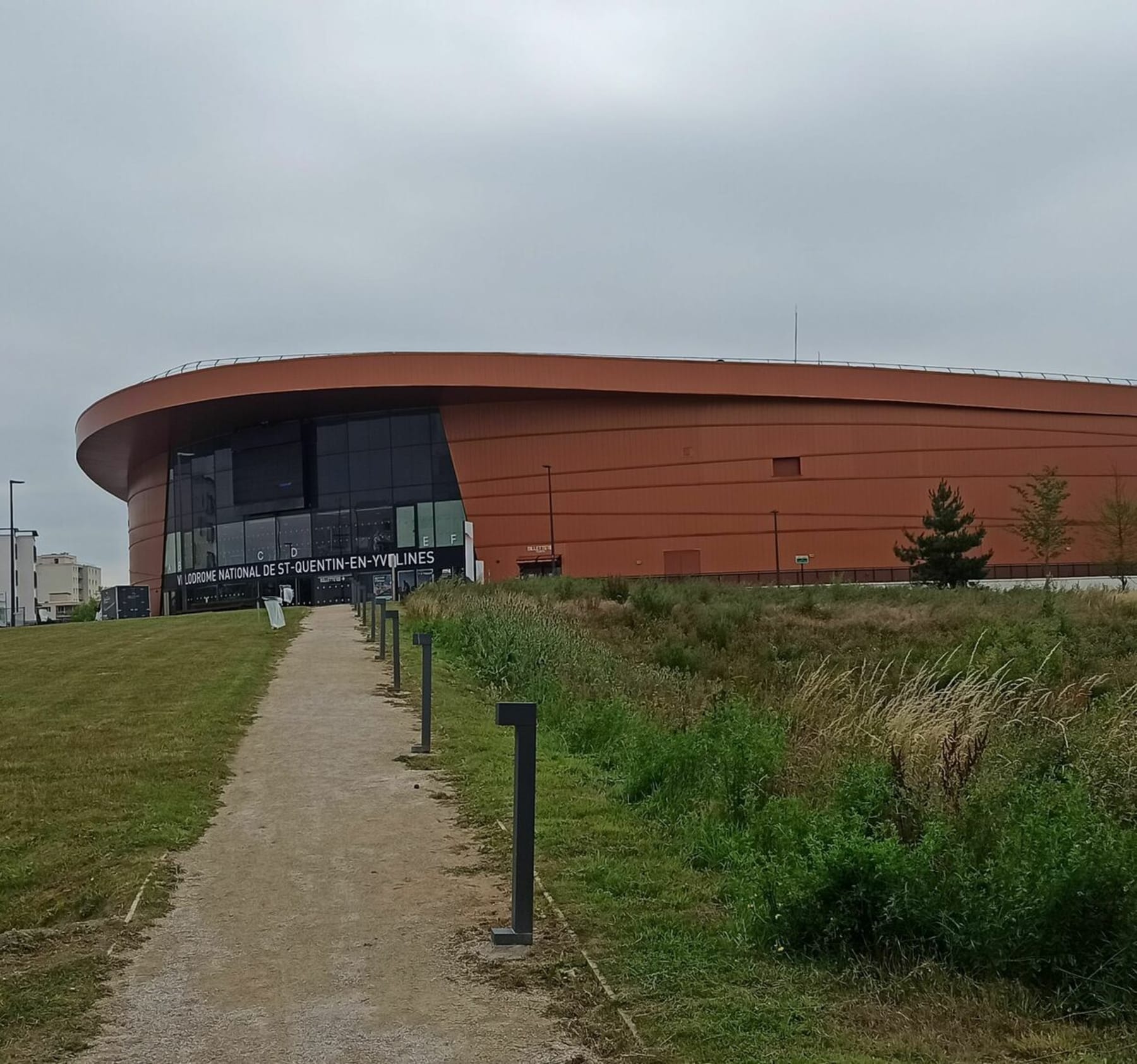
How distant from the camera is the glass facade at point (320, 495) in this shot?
64188mm

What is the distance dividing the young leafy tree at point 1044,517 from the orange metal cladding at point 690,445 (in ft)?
2.55

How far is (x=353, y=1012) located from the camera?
15.7 feet

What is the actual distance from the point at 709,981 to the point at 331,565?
63.0 meters

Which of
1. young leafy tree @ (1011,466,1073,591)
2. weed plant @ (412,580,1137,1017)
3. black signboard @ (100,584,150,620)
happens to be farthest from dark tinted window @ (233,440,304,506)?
weed plant @ (412,580,1137,1017)

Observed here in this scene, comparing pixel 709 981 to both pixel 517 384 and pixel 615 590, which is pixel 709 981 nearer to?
pixel 615 590

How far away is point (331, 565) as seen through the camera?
217ft

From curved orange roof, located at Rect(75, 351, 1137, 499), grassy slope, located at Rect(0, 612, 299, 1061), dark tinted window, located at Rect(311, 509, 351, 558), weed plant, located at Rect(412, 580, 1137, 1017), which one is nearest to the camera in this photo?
weed plant, located at Rect(412, 580, 1137, 1017)

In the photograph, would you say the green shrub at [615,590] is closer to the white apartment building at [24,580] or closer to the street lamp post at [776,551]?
the street lamp post at [776,551]

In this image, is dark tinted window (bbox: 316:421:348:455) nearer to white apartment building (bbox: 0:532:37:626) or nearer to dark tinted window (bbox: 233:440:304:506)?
dark tinted window (bbox: 233:440:304:506)

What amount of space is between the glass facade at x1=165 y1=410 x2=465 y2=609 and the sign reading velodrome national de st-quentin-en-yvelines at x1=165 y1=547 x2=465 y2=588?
12cm

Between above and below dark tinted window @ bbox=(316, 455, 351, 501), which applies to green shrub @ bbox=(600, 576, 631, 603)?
below

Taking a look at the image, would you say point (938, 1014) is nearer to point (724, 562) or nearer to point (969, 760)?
point (969, 760)

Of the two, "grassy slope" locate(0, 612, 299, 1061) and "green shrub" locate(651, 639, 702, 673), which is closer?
"grassy slope" locate(0, 612, 299, 1061)

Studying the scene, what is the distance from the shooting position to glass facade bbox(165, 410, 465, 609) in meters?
64.2
